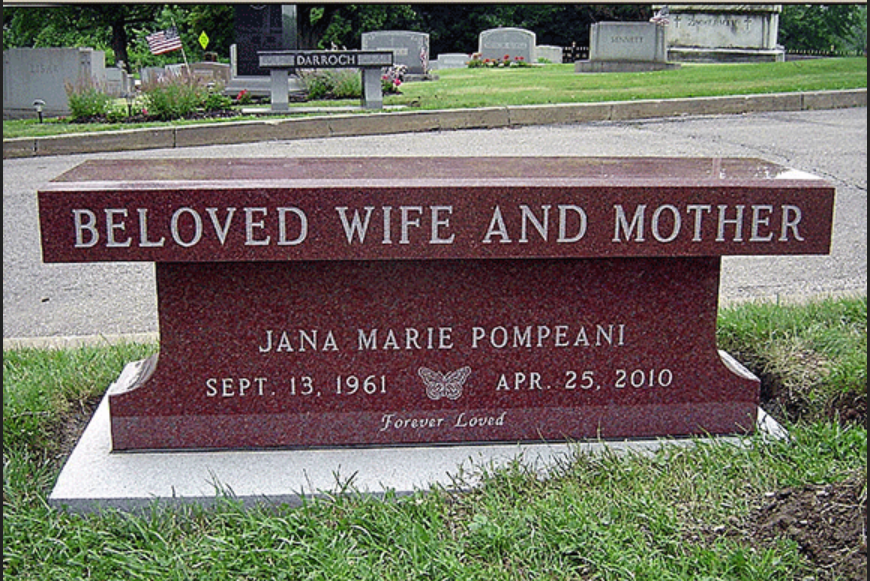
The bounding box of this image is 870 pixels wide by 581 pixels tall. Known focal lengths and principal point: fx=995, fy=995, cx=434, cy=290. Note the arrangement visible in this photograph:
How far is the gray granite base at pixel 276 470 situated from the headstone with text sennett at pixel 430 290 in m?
0.06

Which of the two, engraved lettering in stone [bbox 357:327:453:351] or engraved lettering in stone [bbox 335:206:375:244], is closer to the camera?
engraved lettering in stone [bbox 335:206:375:244]

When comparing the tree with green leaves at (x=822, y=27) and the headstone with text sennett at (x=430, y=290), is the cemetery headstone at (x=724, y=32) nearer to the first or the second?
the tree with green leaves at (x=822, y=27)

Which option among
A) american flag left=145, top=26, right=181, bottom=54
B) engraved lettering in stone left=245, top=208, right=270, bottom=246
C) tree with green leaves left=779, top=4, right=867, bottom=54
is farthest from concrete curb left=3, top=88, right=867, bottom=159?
tree with green leaves left=779, top=4, right=867, bottom=54

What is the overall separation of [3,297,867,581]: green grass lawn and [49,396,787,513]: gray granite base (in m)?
0.06

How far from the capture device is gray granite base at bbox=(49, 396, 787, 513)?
9.83ft

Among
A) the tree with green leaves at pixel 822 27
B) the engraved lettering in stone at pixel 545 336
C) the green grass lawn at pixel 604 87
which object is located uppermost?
the tree with green leaves at pixel 822 27

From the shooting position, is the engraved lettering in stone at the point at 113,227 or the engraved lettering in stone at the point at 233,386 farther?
the engraved lettering in stone at the point at 233,386

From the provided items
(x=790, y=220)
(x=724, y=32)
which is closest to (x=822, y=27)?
(x=724, y=32)

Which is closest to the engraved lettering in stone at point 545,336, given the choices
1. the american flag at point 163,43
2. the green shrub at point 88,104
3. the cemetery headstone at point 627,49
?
the green shrub at point 88,104

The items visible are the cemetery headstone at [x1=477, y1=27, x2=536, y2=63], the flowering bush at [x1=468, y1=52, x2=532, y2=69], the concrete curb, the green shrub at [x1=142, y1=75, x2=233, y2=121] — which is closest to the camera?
the concrete curb

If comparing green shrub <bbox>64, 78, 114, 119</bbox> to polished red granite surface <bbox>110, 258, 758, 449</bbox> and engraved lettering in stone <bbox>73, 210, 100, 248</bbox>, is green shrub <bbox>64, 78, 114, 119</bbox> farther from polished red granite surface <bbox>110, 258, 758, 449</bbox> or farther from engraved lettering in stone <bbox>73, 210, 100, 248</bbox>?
engraved lettering in stone <bbox>73, 210, 100, 248</bbox>

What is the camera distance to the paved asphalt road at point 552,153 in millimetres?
5383

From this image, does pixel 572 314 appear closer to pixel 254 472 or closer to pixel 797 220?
pixel 797 220

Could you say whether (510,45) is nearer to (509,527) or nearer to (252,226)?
(252,226)
